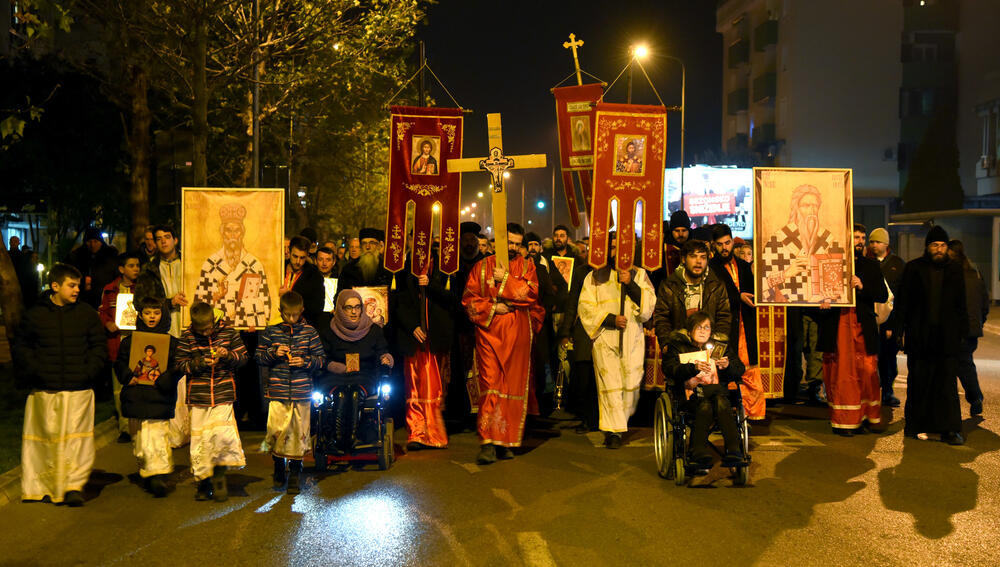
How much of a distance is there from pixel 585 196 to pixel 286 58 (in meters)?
14.0

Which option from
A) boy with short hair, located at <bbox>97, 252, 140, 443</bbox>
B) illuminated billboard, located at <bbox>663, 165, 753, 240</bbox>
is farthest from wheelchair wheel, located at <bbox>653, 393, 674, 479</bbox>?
illuminated billboard, located at <bbox>663, 165, 753, 240</bbox>

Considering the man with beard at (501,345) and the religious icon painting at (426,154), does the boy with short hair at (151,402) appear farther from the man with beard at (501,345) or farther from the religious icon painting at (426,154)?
the religious icon painting at (426,154)

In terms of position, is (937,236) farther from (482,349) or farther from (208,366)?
(208,366)

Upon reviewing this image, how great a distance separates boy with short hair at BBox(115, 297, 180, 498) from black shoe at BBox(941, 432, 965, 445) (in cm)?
707

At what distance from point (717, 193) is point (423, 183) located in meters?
50.3

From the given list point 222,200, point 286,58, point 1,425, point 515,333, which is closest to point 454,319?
point 515,333

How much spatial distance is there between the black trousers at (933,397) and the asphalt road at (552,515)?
1.23 ft

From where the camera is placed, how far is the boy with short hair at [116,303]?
405 inches

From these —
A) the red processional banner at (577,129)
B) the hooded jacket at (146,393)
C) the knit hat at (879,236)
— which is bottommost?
the hooded jacket at (146,393)

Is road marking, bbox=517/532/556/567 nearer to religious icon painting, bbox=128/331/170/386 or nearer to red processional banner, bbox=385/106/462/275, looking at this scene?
religious icon painting, bbox=128/331/170/386

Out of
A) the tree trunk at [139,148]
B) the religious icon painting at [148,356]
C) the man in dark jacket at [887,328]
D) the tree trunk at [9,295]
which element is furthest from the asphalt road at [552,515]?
the tree trunk at [139,148]

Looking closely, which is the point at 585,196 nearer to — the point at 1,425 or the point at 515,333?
the point at 515,333

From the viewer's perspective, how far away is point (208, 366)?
7719 mm

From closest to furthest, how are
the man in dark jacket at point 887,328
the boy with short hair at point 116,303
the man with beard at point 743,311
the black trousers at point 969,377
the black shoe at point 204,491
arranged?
the black shoe at point 204,491
the boy with short hair at point 116,303
the man with beard at point 743,311
the black trousers at point 969,377
the man in dark jacket at point 887,328
